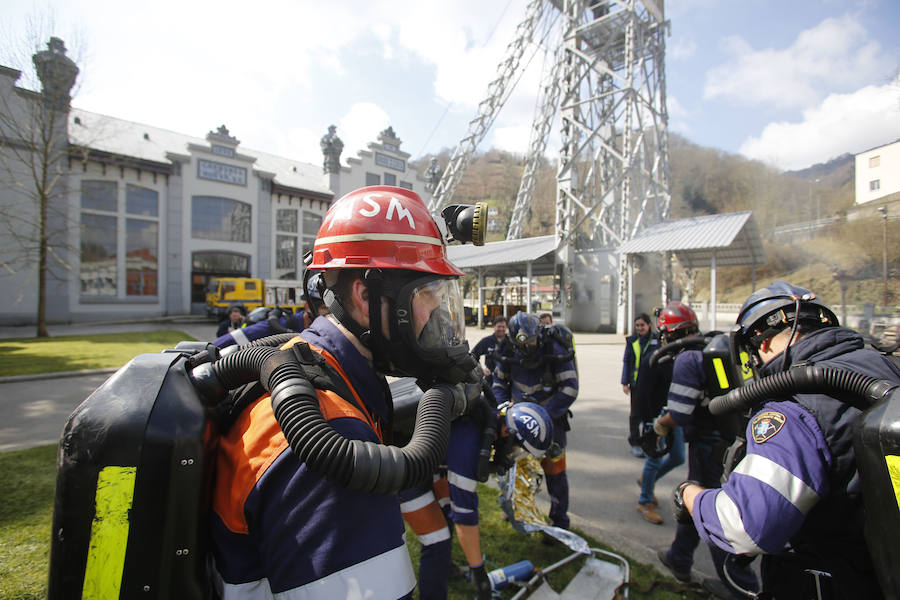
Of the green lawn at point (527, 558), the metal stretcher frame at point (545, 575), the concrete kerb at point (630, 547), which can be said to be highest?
the metal stretcher frame at point (545, 575)

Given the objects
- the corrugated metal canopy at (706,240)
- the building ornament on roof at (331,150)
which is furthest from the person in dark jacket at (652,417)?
the building ornament on roof at (331,150)

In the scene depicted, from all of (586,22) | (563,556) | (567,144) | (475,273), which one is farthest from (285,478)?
(586,22)

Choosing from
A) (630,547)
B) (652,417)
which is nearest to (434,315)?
(630,547)

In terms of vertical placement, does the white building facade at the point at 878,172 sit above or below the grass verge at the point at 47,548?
above

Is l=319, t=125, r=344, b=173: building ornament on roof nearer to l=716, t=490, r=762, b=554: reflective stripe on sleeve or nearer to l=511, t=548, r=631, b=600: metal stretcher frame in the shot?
l=511, t=548, r=631, b=600: metal stretcher frame

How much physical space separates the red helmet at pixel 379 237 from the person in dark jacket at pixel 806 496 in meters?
1.32

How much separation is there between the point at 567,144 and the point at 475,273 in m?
8.59

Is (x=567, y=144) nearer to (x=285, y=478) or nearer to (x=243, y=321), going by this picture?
(x=243, y=321)

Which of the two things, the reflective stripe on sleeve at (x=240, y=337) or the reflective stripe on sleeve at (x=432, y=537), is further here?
the reflective stripe on sleeve at (x=240, y=337)

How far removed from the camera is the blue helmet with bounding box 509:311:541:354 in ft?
13.3

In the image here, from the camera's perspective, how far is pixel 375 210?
145 cm

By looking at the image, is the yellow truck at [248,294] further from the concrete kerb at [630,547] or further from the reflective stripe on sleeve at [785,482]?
the reflective stripe on sleeve at [785,482]

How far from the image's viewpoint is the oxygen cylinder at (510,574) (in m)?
2.75

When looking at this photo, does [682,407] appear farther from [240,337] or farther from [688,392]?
[240,337]
